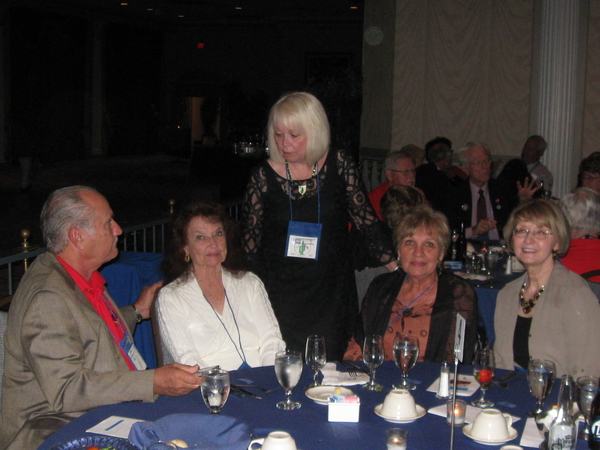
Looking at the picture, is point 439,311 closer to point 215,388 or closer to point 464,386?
point 464,386

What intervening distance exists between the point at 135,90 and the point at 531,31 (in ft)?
59.6

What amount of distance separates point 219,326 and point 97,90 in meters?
21.6

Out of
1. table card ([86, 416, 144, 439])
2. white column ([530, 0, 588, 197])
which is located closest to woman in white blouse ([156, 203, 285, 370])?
table card ([86, 416, 144, 439])

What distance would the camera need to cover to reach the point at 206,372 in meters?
1.80

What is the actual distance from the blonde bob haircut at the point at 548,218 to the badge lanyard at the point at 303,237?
2.78ft

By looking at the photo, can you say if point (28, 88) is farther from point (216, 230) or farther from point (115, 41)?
point (216, 230)

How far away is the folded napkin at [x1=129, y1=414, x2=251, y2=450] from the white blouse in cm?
91

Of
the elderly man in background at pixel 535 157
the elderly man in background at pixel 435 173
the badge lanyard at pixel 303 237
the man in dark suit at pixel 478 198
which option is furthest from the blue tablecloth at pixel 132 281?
the elderly man in background at pixel 535 157

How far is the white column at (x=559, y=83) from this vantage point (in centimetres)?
840

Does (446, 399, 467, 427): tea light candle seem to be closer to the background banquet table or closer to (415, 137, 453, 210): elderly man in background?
the background banquet table

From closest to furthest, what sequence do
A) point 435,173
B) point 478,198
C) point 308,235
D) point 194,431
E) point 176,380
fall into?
1. point 194,431
2. point 176,380
3. point 308,235
4. point 478,198
5. point 435,173

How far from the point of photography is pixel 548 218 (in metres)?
2.59

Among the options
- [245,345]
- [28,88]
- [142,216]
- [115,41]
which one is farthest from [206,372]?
[115,41]

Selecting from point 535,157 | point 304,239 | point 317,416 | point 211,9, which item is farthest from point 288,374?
point 211,9
